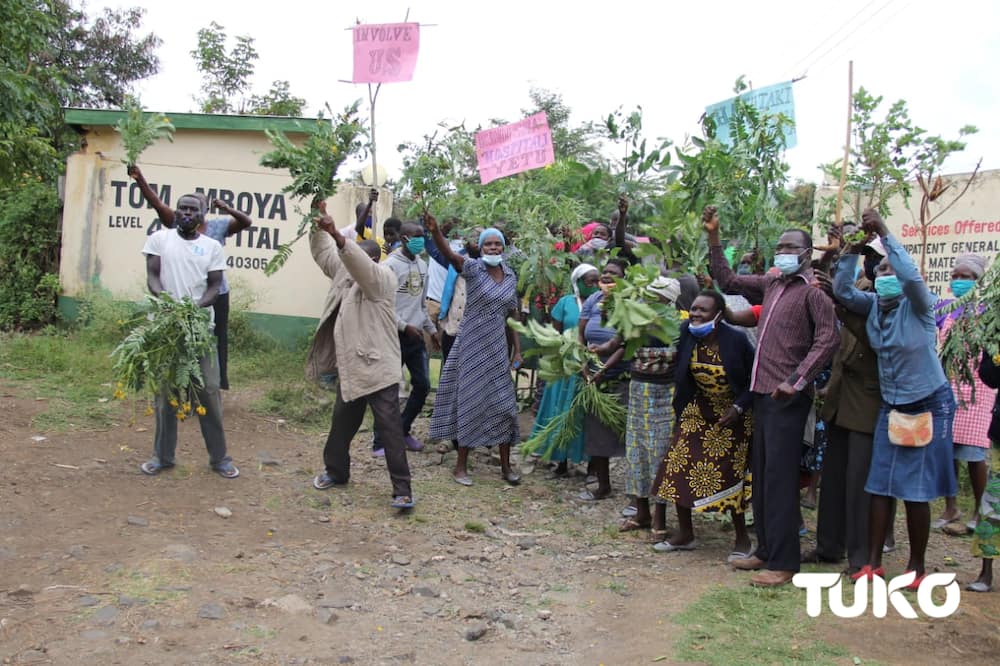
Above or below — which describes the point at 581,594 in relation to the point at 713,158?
below

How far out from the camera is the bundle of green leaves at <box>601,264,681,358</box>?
17.2 feet

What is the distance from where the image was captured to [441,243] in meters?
6.05

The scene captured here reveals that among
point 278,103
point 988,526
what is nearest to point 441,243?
point 988,526

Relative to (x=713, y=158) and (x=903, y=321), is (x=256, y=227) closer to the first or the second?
(x=713, y=158)

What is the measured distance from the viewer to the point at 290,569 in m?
4.68

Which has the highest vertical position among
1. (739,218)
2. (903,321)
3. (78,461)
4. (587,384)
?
(739,218)

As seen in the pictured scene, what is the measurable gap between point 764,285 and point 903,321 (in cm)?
91

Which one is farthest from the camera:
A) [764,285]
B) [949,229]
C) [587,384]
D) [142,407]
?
[949,229]

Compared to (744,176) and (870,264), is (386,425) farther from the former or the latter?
(870,264)

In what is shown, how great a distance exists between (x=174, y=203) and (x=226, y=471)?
5615mm

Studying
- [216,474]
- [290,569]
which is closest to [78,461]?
[216,474]

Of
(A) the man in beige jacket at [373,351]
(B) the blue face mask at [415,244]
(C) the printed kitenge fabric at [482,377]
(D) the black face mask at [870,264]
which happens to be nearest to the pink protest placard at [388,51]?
(B) the blue face mask at [415,244]

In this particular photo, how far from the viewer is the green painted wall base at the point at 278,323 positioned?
10.4m

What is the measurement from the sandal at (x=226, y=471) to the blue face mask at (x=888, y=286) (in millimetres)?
4280
